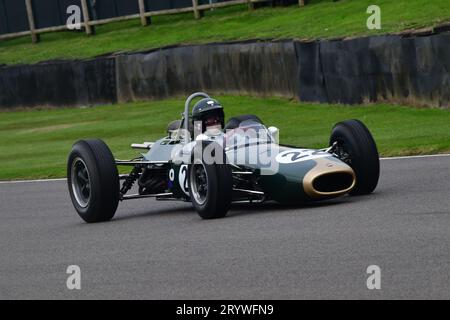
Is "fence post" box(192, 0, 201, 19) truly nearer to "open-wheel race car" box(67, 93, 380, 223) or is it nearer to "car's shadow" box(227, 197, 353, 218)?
"open-wheel race car" box(67, 93, 380, 223)

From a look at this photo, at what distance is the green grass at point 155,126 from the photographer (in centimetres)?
1773

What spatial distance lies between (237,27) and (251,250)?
2035 cm

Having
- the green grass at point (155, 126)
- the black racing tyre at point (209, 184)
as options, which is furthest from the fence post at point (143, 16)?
the black racing tyre at point (209, 184)

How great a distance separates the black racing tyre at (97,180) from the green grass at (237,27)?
27.2ft

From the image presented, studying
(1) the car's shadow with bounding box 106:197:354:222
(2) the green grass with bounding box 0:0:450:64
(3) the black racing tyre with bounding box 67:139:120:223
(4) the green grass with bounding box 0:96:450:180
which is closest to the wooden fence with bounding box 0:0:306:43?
(2) the green grass with bounding box 0:0:450:64

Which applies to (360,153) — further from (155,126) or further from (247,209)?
(155,126)

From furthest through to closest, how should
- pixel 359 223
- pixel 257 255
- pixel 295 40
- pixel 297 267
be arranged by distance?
pixel 295 40, pixel 359 223, pixel 257 255, pixel 297 267

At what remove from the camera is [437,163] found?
14031mm

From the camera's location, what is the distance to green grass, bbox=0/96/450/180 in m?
17.7

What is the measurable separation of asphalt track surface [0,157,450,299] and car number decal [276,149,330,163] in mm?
463

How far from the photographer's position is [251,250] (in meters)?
9.20
